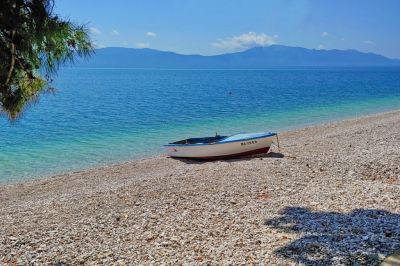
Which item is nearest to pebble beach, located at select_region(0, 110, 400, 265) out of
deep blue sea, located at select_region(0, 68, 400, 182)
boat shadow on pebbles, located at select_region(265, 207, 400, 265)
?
boat shadow on pebbles, located at select_region(265, 207, 400, 265)

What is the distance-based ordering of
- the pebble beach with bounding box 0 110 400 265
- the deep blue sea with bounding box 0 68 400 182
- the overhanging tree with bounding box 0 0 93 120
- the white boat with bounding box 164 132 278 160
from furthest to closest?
the deep blue sea with bounding box 0 68 400 182 < the white boat with bounding box 164 132 278 160 < the pebble beach with bounding box 0 110 400 265 < the overhanging tree with bounding box 0 0 93 120

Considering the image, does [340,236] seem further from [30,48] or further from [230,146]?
[230,146]

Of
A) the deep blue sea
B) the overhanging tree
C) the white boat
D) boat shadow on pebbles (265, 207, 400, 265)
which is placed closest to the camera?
the overhanging tree

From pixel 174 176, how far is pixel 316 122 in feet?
77.0

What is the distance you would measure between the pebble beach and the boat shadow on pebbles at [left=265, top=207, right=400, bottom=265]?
16mm

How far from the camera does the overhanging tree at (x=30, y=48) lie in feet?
14.0

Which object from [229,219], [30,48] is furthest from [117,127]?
[30,48]

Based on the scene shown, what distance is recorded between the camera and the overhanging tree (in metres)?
4.28

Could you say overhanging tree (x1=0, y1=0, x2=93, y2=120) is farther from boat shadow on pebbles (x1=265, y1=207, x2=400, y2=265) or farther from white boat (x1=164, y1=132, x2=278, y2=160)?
white boat (x1=164, y1=132, x2=278, y2=160)

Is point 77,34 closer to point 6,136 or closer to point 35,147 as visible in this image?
point 35,147

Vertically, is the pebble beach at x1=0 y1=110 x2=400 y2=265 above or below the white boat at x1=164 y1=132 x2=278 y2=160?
above

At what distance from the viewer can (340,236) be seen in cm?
694

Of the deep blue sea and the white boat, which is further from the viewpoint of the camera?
the deep blue sea

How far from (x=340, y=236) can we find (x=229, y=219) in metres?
2.49
